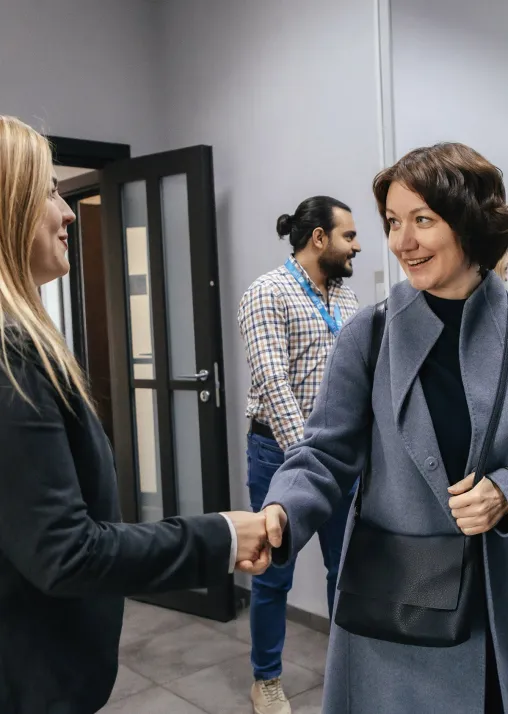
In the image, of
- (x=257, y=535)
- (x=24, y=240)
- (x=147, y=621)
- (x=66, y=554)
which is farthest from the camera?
(x=147, y=621)

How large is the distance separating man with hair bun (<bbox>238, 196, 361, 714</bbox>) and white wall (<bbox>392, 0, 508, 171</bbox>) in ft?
1.64

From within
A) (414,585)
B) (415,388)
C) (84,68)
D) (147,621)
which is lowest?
(147,621)

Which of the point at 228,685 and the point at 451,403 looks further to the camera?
the point at 228,685

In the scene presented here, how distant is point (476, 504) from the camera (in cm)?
129

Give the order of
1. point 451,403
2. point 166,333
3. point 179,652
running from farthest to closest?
point 166,333
point 179,652
point 451,403

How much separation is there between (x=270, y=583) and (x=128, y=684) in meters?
0.78

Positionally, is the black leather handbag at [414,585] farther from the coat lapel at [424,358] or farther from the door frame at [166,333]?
the door frame at [166,333]

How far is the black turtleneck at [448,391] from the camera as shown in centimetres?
138

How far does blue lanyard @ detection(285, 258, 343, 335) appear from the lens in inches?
108

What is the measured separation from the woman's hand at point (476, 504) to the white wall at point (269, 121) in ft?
6.34


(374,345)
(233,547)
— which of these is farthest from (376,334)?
(233,547)

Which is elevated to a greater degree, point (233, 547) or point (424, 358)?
point (424, 358)

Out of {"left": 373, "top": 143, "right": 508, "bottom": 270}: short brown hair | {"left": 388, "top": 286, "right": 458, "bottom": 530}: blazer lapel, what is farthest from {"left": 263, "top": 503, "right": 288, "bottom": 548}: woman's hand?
{"left": 373, "top": 143, "right": 508, "bottom": 270}: short brown hair

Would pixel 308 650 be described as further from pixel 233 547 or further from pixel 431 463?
pixel 233 547
